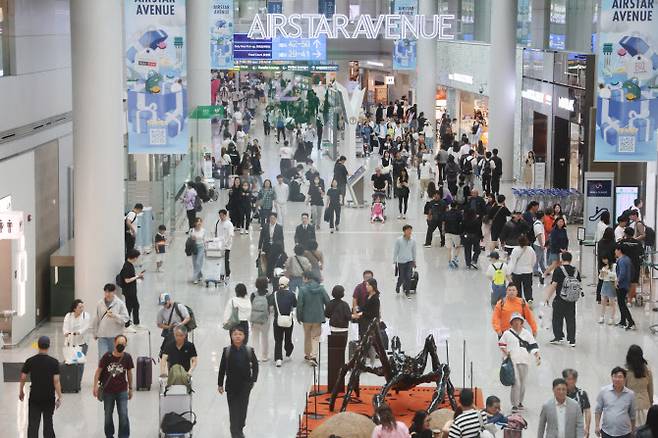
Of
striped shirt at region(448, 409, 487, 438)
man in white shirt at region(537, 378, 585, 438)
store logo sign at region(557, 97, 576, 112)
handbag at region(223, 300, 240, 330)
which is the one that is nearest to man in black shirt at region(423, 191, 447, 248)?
store logo sign at region(557, 97, 576, 112)

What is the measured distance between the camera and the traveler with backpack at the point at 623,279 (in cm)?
1938

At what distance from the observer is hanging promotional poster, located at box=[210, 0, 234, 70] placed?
46.1m

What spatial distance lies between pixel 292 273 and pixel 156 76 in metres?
5.33

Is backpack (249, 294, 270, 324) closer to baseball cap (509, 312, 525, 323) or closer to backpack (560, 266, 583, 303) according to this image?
baseball cap (509, 312, 525, 323)

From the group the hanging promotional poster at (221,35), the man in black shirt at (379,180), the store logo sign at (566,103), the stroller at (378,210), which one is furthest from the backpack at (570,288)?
the hanging promotional poster at (221,35)

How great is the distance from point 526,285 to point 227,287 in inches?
213

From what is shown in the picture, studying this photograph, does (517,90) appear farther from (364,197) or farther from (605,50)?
(605,50)

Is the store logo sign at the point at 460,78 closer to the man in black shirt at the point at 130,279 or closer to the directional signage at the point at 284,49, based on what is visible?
the directional signage at the point at 284,49

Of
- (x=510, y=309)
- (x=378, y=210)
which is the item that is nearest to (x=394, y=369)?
(x=510, y=309)

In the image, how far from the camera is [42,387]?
13.4m

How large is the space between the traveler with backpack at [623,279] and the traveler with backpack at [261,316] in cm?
538

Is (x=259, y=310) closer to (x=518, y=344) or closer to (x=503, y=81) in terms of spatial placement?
(x=518, y=344)

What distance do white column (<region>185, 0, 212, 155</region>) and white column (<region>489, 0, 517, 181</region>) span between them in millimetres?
8395

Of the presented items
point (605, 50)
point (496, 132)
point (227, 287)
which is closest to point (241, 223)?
point (227, 287)
